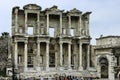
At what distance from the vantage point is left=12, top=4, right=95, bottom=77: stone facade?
41594 mm

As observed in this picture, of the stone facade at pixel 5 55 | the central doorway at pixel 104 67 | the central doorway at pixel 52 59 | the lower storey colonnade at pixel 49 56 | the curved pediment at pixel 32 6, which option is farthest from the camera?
the central doorway at pixel 104 67

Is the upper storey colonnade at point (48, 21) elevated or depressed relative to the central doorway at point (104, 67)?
elevated

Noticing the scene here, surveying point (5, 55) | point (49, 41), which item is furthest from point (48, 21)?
point (5, 55)

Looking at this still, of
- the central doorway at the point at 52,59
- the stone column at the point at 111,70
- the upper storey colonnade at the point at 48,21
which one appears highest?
the upper storey colonnade at the point at 48,21

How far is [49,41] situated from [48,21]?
256cm

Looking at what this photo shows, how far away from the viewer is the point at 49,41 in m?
43.0

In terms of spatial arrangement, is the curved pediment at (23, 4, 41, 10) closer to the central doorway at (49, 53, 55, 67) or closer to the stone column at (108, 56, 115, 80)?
the central doorway at (49, 53, 55, 67)

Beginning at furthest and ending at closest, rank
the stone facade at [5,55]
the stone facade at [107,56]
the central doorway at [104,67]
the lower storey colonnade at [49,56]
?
the central doorway at [104,67]
the stone facade at [107,56]
the lower storey colonnade at [49,56]
the stone facade at [5,55]

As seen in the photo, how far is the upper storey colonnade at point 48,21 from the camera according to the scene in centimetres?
4218

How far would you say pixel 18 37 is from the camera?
41219mm

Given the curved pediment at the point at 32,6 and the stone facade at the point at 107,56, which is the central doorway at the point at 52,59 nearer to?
the stone facade at the point at 107,56

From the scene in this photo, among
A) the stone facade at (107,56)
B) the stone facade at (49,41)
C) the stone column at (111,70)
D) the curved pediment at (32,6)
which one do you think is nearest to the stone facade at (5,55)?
the stone facade at (49,41)

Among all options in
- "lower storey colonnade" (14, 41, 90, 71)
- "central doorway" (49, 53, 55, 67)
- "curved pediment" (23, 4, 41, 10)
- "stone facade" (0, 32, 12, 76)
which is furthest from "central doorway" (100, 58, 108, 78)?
"stone facade" (0, 32, 12, 76)

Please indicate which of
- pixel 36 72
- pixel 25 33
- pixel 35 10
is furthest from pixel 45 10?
pixel 36 72
